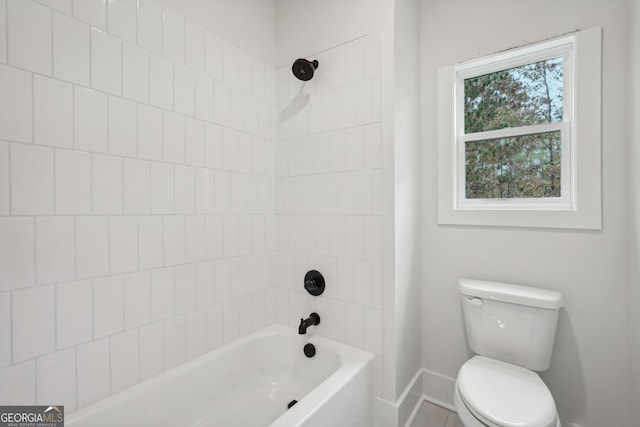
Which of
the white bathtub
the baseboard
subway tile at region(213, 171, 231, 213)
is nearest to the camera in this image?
the white bathtub

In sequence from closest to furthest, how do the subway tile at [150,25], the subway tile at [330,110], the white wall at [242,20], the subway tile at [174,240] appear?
the subway tile at [150,25], the subway tile at [174,240], the white wall at [242,20], the subway tile at [330,110]

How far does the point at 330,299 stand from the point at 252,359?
59cm

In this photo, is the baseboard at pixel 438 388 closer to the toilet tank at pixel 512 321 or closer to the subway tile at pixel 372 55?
the toilet tank at pixel 512 321

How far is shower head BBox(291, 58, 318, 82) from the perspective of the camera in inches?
64.0

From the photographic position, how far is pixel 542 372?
154 cm

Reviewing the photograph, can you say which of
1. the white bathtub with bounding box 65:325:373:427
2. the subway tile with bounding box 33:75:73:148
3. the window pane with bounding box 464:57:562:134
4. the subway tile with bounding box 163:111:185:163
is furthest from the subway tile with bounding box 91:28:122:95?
the window pane with bounding box 464:57:562:134

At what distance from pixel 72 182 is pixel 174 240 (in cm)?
46

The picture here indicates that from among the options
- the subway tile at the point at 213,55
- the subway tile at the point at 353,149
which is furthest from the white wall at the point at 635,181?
the subway tile at the point at 213,55

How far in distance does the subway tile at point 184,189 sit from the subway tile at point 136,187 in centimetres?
13

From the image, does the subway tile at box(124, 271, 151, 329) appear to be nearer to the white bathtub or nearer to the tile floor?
the white bathtub

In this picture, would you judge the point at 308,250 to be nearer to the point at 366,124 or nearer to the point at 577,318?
the point at 366,124

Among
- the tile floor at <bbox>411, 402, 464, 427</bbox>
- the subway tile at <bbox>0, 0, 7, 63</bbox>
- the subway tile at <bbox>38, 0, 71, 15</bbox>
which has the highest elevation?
the subway tile at <bbox>38, 0, 71, 15</bbox>

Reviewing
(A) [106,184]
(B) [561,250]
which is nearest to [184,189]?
(A) [106,184]

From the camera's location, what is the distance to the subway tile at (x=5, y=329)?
92 centimetres
